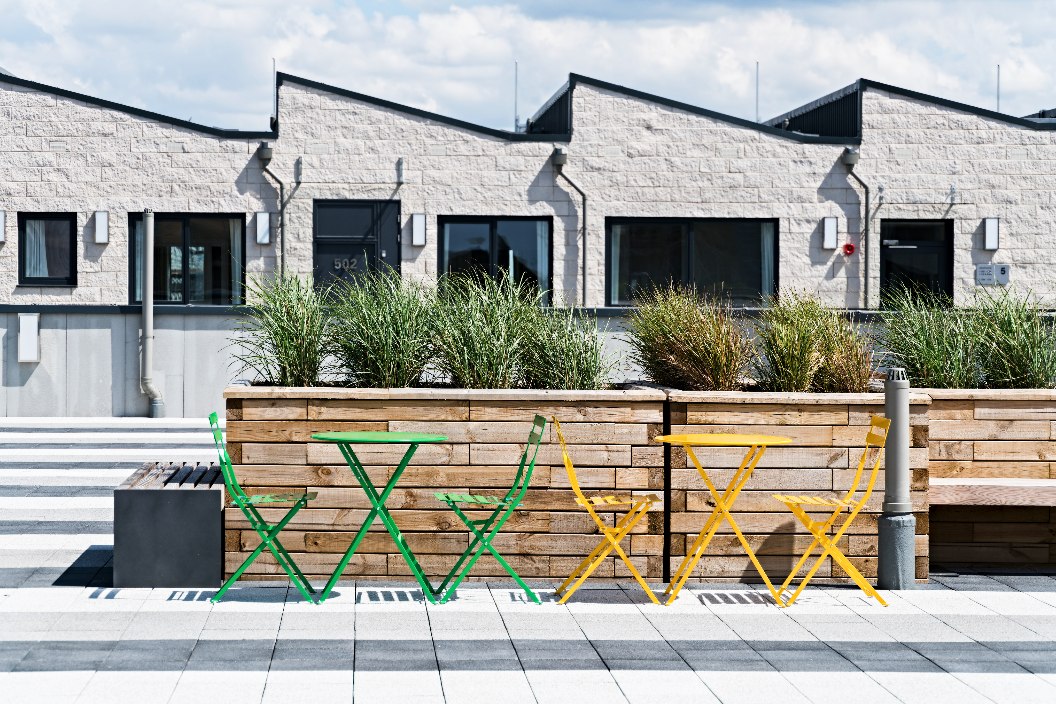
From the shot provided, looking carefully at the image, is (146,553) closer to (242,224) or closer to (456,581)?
(456,581)

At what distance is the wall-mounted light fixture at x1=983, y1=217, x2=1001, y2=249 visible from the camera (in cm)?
1894

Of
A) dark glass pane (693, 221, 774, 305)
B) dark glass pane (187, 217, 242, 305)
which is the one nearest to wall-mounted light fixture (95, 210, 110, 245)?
dark glass pane (187, 217, 242, 305)

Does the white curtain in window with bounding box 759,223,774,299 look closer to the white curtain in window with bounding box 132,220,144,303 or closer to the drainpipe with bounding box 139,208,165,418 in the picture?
the drainpipe with bounding box 139,208,165,418

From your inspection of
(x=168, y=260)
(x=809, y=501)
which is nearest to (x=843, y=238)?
(x=168, y=260)

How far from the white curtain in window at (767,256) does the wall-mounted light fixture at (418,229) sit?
16.1ft

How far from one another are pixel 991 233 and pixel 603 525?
13.7 m

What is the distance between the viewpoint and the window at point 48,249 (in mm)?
18469

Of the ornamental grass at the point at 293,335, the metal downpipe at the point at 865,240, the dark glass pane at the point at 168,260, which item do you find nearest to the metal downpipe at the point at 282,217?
the dark glass pane at the point at 168,260

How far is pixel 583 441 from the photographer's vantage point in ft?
24.3

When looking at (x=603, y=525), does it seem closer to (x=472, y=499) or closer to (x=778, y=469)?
(x=472, y=499)

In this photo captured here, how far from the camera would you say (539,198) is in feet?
60.9

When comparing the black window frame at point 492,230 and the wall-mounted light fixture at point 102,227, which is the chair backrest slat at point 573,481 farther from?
the wall-mounted light fixture at point 102,227

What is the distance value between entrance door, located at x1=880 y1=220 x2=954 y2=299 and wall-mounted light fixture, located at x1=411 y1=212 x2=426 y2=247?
666 centimetres

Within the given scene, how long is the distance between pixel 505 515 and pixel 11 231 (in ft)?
44.9
